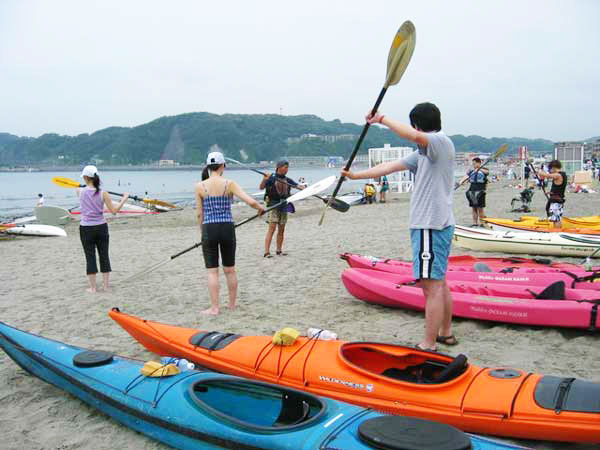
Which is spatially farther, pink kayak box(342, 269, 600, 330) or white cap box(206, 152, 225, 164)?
white cap box(206, 152, 225, 164)

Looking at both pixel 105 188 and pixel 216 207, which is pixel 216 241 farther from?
pixel 105 188

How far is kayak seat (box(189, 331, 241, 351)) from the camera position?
3365 mm

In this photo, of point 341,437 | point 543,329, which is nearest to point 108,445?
point 341,437

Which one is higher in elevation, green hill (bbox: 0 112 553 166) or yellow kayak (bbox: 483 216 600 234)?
green hill (bbox: 0 112 553 166)

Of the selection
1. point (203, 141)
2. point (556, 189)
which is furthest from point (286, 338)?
point (203, 141)

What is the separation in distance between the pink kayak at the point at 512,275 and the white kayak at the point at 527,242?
7.69ft

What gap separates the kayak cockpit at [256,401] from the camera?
2494 mm

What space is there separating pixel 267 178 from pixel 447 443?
5944 millimetres

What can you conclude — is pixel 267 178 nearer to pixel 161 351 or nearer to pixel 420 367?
pixel 161 351

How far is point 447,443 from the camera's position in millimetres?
1896

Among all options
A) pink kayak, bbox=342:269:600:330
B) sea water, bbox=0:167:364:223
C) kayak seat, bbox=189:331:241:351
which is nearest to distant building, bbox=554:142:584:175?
sea water, bbox=0:167:364:223

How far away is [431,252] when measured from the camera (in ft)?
10.6

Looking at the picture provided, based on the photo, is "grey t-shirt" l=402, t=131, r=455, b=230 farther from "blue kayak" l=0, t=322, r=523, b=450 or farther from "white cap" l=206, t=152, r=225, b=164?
"white cap" l=206, t=152, r=225, b=164

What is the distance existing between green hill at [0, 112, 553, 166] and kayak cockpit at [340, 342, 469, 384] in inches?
3966
